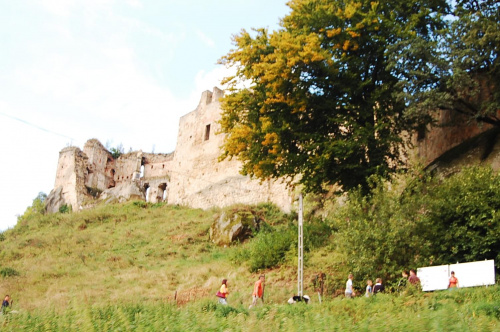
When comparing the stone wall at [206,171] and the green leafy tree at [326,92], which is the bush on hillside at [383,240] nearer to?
the green leafy tree at [326,92]

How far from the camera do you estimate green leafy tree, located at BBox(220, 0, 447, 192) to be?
1708cm

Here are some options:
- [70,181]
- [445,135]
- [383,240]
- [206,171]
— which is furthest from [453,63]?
[70,181]

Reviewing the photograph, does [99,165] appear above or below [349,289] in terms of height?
above

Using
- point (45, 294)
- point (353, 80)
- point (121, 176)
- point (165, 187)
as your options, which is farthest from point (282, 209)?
point (121, 176)

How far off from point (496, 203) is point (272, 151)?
705 cm

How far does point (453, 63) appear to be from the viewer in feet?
52.6

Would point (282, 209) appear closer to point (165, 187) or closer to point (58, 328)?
point (58, 328)

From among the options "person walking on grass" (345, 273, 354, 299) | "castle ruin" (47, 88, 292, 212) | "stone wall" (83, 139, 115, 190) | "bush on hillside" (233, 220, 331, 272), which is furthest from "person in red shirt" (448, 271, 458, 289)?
"stone wall" (83, 139, 115, 190)

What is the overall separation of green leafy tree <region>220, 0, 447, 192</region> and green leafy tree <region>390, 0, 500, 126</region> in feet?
2.25

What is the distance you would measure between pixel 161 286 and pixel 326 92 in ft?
29.4

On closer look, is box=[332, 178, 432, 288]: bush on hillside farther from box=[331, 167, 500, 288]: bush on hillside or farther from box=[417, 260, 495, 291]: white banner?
box=[417, 260, 495, 291]: white banner

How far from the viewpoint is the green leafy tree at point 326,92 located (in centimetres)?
1708

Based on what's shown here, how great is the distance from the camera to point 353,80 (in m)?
18.0

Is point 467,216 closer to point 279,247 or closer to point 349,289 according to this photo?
point 349,289
